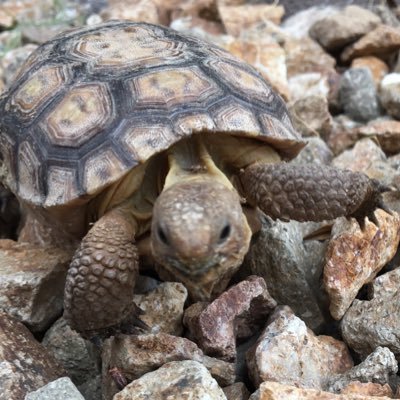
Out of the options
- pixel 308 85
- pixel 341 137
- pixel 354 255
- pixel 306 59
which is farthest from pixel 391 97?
pixel 354 255

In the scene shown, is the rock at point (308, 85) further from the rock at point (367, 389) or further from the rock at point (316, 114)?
the rock at point (367, 389)

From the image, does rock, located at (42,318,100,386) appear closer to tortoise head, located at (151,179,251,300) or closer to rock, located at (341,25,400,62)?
tortoise head, located at (151,179,251,300)

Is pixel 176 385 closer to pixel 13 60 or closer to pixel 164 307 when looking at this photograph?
pixel 164 307

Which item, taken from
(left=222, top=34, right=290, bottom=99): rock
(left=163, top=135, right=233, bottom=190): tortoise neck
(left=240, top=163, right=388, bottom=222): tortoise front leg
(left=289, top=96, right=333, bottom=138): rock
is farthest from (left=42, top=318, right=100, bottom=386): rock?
(left=222, top=34, right=290, bottom=99): rock

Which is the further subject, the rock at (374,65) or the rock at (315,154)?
the rock at (374,65)

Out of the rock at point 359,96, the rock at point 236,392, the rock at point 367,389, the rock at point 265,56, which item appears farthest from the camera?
the rock at point 265,56

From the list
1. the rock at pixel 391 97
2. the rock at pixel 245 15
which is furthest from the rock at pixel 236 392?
the rock at pixel 245 15
